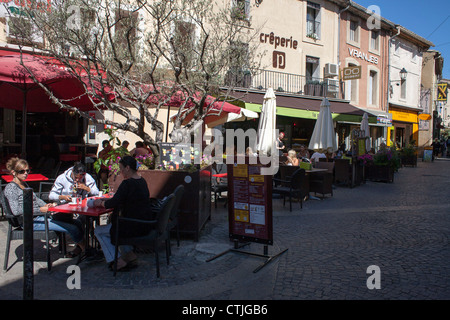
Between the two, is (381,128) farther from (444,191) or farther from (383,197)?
(383,197)

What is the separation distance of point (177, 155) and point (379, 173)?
984 centimetres

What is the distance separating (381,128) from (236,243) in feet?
77.2

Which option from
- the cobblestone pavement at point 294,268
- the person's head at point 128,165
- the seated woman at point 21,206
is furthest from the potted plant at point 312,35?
the seated woman at point 21,206

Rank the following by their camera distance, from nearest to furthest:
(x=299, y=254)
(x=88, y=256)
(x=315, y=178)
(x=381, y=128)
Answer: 1. (x=88, y=256)
2. (x=299, y=254)
3. (x=315, y=178)
4. (x=381, y=128)

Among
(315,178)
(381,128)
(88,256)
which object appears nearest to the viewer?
(88,256)

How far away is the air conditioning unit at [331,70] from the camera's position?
19.0 metres

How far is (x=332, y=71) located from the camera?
62.5ft

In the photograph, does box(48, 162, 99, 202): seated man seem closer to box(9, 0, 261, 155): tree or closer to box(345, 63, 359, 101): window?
box(9, 0, 261, 155): tree

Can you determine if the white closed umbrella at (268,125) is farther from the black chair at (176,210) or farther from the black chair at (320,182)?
the black chair at (176,210)

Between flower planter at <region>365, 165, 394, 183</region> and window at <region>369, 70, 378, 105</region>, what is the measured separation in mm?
11910

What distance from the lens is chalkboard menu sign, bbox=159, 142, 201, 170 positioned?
5.50 metres

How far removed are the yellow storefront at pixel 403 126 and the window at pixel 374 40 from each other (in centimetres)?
457
